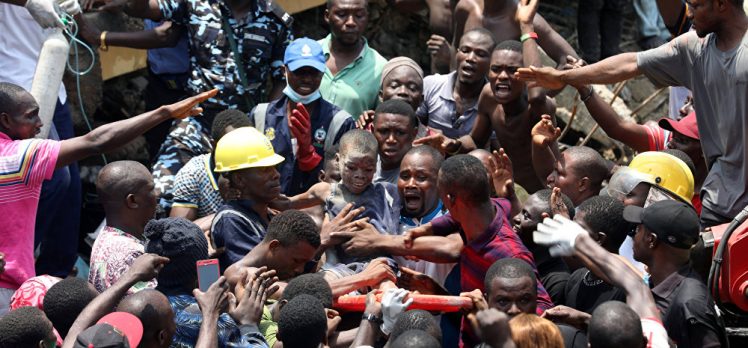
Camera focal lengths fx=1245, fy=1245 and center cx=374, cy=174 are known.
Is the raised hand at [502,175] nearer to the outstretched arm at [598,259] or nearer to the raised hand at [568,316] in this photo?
the outstretched arm at [598,259]

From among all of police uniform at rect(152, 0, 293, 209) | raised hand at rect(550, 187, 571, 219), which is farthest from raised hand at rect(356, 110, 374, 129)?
raised hand at rect(550, 187, 571, 219)

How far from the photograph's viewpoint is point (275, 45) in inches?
352

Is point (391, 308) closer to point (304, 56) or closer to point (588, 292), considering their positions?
point (588, 292)

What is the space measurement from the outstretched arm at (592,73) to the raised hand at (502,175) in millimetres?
466

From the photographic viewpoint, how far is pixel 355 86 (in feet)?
29.3

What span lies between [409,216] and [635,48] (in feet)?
19.0

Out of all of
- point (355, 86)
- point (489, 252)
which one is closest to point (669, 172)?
point (489, 252)

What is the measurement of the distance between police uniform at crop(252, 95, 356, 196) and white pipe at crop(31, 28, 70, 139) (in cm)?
137

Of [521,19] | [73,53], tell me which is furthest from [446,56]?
[73,53]

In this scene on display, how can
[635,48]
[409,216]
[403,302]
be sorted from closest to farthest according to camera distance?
[403,302] → [409,216] → [635,48]

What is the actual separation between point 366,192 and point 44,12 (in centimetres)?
230

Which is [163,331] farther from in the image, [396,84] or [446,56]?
[446,56]

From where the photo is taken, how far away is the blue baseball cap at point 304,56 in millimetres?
8258

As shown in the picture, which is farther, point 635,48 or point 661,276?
point 635,48
